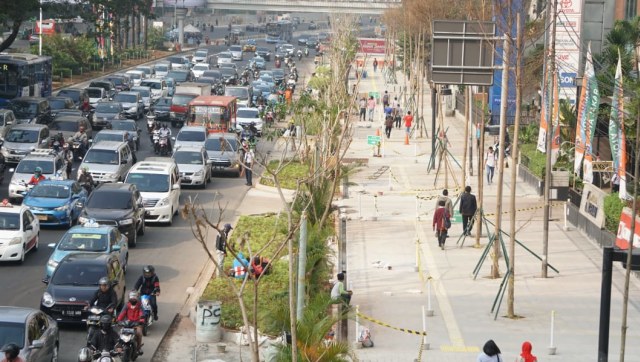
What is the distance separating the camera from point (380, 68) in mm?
126250

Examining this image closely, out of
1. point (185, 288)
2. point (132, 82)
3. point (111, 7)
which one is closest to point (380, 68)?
point (111, 7)

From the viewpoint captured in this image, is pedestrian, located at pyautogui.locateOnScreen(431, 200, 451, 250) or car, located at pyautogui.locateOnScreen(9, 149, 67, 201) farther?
car, located at pyautogui.locateOnScreen(9, 149, 67, 201)

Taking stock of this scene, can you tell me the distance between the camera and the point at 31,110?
56688 millimetres

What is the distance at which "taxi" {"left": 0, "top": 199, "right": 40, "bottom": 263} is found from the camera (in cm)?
3000

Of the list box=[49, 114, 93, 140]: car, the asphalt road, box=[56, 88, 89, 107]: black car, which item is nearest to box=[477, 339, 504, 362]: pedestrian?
the asphalt road

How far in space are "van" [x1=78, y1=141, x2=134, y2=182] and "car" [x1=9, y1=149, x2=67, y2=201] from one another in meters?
0.97

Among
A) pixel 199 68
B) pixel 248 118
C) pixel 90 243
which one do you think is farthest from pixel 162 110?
pixel 90 243

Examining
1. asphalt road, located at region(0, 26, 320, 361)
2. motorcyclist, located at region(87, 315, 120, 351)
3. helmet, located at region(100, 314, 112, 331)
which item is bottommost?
asphalt road, located at region(0, 26, 320, 361)

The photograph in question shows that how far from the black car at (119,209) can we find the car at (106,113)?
25971 millimetres

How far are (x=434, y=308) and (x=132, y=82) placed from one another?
6263 cm

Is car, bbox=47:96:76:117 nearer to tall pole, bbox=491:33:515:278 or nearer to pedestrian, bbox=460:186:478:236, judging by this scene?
pedestrian, bbox=460:186:478:236

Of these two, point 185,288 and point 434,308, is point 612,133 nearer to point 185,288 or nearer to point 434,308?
point 434,308

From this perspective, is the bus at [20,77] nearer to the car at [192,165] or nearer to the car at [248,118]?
the car at [248,118]

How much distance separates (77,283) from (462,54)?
12716 mm
